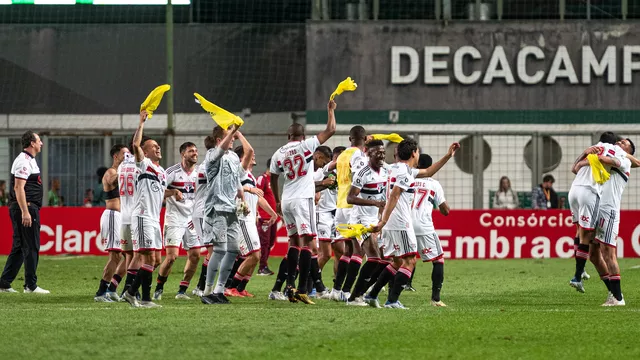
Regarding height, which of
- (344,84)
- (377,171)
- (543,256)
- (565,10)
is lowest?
(543,256)

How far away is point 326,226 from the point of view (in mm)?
15648

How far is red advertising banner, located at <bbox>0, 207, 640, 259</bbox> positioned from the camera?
24.0 metres

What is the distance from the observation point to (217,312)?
11672mm

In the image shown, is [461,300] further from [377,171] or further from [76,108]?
[76,108]

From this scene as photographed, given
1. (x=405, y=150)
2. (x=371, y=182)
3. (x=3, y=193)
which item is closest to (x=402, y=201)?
(x=405, y=150)

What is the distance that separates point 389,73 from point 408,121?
4.41 ft

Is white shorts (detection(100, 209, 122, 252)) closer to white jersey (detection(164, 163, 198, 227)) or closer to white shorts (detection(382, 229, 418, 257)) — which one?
white jersey (detection(164, 163, 198, 227))

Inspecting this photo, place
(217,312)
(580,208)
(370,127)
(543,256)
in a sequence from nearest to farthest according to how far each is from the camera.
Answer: (217,312) < (580,208) < (543,256) < (370,127)

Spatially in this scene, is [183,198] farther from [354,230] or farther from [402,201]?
[402,201]

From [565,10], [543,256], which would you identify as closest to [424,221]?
[543,256]

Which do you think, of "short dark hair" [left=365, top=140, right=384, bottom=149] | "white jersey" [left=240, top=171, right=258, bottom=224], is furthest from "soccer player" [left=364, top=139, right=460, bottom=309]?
"white jersey" [left=240, top=171, right=258, bottom=224]

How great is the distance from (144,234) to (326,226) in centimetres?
374

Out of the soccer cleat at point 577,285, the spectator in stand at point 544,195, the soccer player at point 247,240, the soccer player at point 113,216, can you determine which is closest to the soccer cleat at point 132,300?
Result: the soccer player at point 113,216

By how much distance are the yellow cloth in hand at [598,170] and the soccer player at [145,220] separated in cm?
483
